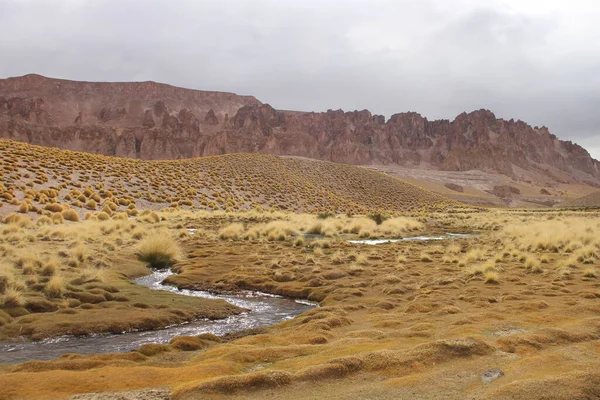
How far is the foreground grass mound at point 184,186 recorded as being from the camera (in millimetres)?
43094

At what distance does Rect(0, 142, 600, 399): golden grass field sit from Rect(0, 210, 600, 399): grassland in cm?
4

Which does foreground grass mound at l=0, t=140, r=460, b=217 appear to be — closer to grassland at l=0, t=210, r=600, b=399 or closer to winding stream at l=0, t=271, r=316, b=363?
winding stream at l=0, t=271, r=316, b=363

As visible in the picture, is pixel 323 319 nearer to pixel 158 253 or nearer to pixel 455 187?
pixel 158 253

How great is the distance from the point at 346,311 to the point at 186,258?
1223 centimetres

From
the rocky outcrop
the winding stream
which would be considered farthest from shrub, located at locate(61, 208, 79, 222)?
the rocky outcrop

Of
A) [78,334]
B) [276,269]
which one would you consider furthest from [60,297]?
[276,269]

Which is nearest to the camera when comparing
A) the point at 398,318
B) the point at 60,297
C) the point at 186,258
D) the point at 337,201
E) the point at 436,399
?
the point at 436,399

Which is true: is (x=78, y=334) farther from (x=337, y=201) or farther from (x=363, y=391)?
(x=337, y=201)

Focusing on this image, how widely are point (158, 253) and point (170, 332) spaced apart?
449 inches

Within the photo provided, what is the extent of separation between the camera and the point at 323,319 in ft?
40.1

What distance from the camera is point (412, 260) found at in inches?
949

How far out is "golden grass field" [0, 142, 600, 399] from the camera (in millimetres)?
7184

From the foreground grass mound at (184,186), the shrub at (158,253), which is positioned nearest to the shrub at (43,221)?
the foreground grass mound at (184,186)

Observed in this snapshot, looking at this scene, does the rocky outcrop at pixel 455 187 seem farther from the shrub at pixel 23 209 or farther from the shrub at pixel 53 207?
the shrub at pixel 23 209
